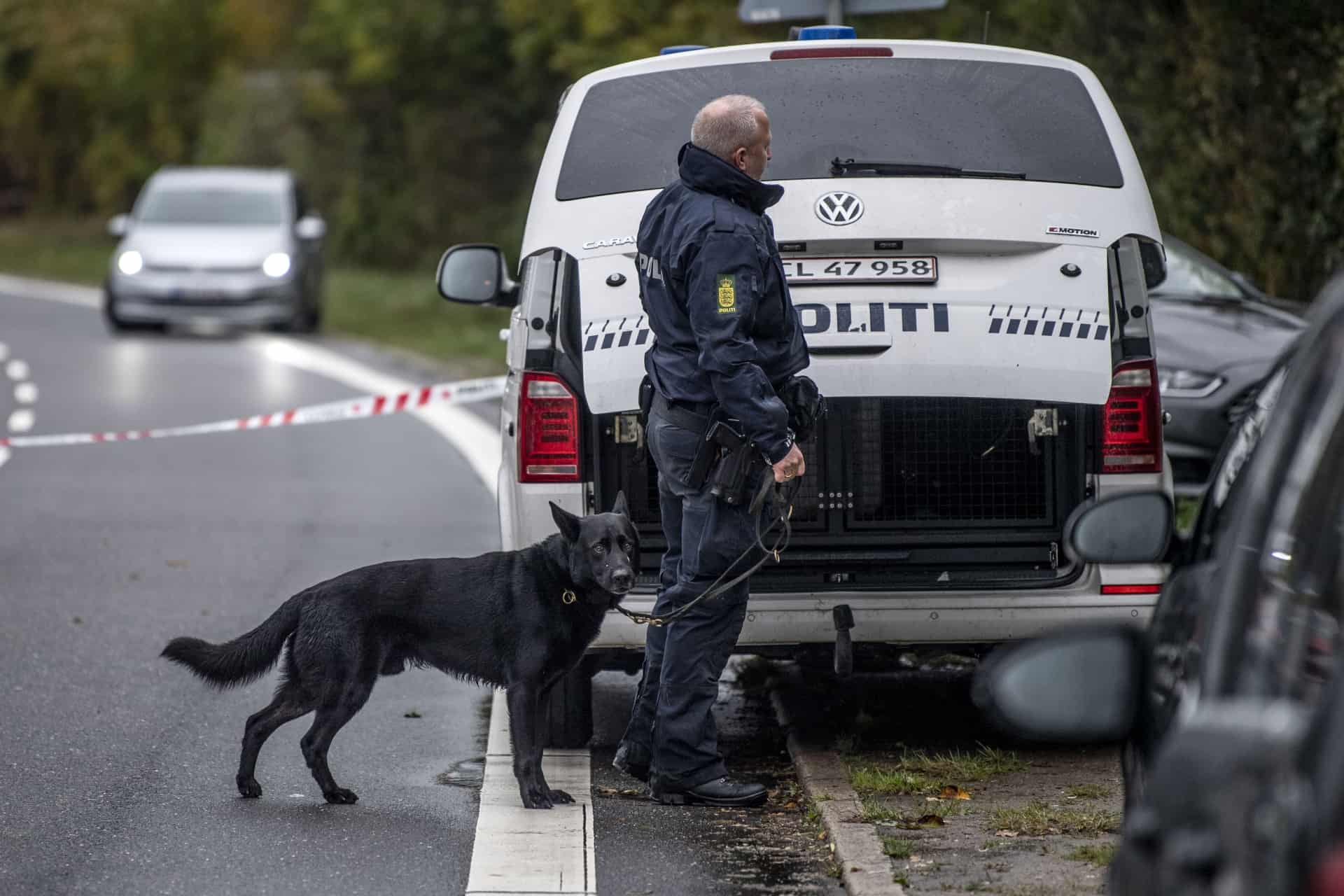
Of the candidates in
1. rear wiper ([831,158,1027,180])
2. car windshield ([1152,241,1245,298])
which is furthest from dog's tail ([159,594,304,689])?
car windshield ([1152,241,1245,298])

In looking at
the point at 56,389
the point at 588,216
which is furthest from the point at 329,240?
the point at 588,216

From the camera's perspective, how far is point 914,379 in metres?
6.01

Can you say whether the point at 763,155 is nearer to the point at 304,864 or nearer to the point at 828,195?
the point at 828,195

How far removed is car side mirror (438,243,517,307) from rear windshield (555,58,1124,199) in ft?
2.67

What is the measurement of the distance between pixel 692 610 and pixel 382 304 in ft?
82.3

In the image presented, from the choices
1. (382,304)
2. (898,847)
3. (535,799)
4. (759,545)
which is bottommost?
(382,304)

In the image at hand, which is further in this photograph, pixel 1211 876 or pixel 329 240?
pixel 329 240

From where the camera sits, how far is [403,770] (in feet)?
21.2

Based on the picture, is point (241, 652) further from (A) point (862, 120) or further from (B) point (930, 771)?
(A) point (862, 120)

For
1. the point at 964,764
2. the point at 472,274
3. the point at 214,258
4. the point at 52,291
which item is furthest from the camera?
the point at 52,291

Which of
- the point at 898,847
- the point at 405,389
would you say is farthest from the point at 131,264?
the point at 898,847

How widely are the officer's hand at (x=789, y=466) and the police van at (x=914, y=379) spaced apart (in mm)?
500

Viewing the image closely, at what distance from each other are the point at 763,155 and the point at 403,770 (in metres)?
2.21

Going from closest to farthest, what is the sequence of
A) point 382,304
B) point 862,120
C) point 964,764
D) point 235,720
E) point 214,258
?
point 964,764 < point 862,120 < point 235,720 < point 214,258 < point 382,304
